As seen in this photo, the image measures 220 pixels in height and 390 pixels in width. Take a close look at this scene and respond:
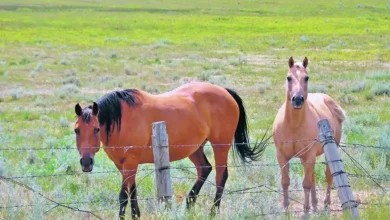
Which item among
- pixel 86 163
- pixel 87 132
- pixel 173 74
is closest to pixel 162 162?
pixel 86 163

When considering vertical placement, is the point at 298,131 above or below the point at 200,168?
above

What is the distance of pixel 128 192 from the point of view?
21.7 ft

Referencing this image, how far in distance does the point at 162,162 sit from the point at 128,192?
0.95 meters

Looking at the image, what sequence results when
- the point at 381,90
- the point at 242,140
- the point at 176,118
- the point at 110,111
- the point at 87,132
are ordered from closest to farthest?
1. the point at 87,132
2. the point at 110,111
3. the point at 176,118
4. the point at 242,140
5. the point at 381,90

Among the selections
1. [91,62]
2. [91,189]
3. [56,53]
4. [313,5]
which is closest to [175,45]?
[56,53]

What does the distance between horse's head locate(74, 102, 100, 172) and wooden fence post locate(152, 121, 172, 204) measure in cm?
79

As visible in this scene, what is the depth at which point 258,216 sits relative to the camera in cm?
603

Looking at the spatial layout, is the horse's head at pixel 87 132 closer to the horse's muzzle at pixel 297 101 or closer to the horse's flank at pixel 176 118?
the horse's flank at pixel 176 118

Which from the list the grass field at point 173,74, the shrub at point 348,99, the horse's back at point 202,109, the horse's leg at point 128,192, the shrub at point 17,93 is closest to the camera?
the horse's leg at point 128,192

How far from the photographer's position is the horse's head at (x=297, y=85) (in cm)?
708

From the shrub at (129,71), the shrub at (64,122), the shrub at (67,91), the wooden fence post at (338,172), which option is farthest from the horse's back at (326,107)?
the shrub at (129,71)

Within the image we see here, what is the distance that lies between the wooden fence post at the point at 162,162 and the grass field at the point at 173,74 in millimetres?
172

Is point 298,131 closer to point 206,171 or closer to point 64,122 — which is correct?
point 206,171

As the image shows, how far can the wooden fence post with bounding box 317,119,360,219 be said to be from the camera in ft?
18.7
